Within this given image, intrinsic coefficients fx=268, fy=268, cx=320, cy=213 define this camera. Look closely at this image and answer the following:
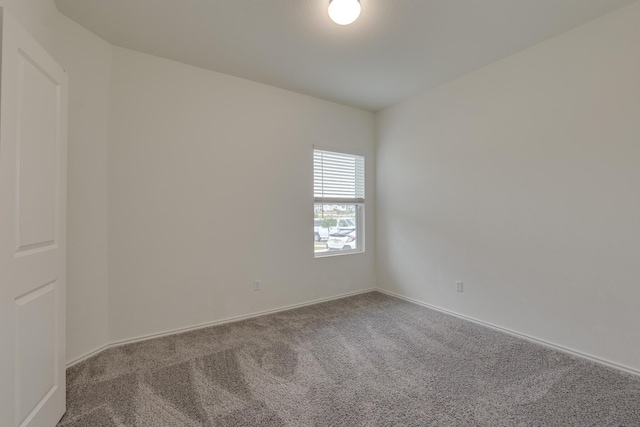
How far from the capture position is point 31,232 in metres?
1.36

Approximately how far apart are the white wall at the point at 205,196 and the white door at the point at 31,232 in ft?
2.89

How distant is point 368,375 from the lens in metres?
2.00

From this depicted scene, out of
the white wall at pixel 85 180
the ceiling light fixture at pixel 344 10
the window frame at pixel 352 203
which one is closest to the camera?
the ceiling light fixture at pixel 344 10

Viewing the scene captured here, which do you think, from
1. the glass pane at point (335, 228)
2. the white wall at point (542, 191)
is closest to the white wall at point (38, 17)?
the glass pane at point (335, 228)

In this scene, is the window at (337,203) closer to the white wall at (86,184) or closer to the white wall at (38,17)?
A: the white wall at (86,184)

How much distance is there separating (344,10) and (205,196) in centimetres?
211

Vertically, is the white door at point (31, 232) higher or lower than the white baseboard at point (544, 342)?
higher

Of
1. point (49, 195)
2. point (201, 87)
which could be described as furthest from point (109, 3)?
point (49, 195)

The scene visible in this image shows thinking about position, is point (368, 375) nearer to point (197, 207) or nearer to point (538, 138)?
point (197, 207)

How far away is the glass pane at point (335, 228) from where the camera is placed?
145 inches

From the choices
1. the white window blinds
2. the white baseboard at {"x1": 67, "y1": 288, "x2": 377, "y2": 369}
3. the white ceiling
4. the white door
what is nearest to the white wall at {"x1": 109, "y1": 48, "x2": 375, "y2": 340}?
the white baseboard at {"x1": 67, "y1": 288, "x2": 377, "y2": 369}

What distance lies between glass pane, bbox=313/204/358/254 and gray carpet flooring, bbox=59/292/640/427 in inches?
49.8

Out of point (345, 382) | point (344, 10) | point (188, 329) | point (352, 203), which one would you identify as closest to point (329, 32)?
point (344, 10)

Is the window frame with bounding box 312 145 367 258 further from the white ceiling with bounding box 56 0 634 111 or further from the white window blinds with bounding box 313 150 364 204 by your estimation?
the white ceiling with bounding box 56 0 634 111
